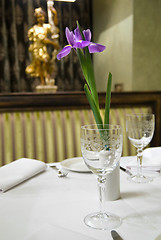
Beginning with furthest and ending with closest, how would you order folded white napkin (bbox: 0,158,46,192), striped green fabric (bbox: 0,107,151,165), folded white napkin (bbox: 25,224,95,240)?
striped green fabric (bbox: 0,107,151,165) < folded white napkin (bbox: 0,158,46,192) < folded white napkin (bbox: 25,224,95,240)

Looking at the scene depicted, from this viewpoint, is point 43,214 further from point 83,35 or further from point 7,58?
point 7,58

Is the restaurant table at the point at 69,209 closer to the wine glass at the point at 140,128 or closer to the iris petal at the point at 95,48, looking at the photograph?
the wine glass at the point at 140,128

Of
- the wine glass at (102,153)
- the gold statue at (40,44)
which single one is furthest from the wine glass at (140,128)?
the gold statue at (40,44)

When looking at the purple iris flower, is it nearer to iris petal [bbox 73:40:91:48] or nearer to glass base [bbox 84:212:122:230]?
iris petal [bbox 73:40:91:48]

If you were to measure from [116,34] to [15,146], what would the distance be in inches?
72.3

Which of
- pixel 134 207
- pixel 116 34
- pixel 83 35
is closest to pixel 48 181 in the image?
pixel 134 207

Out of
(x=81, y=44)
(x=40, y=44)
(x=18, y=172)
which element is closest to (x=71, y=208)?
(x=18, y=172)

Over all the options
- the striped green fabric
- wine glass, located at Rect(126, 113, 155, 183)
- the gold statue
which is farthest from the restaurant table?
the gold statue

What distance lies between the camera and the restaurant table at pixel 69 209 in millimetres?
441

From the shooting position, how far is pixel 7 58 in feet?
9.62

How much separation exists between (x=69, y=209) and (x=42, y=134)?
0.88m

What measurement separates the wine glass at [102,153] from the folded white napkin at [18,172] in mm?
262

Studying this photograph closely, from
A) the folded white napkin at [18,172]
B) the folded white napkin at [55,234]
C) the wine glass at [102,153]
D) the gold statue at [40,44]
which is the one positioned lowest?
the folded white napkin at [55,234]

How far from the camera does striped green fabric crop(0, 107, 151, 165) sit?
53.3 inches
